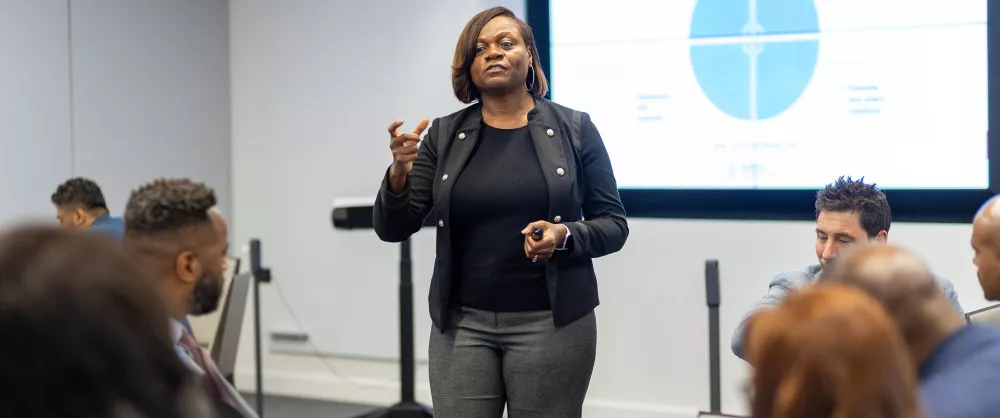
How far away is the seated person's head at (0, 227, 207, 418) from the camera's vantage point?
0.80m

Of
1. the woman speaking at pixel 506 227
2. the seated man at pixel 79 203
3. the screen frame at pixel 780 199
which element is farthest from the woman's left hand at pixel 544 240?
the seated man at pixel 79 203

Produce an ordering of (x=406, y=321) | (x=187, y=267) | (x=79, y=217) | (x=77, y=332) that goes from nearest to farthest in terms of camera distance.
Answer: (x=77, y=332)
(x=187, y=267)
(x=79, y=217)
(x=406, y=321)

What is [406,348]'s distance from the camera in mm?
4242

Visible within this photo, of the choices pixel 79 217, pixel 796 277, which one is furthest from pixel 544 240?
pixel 79 217

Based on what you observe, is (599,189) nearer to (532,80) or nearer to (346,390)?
(532,80)

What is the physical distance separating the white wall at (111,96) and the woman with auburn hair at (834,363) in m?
3.69

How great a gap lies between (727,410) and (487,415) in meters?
2.32

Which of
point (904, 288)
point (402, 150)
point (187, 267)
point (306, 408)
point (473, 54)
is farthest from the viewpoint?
point (306, 408)

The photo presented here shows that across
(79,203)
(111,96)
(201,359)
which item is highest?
(111,96)

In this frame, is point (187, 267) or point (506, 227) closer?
point (187, 267)

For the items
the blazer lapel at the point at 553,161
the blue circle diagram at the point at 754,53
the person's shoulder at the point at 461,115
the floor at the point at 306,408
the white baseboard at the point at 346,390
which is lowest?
the floor at the point at 306,408

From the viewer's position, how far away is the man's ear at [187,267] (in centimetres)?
168

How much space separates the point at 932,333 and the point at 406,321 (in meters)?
3.18

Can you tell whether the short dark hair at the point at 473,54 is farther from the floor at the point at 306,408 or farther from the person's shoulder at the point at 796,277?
the floor at the point at 306,408
